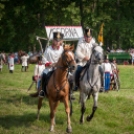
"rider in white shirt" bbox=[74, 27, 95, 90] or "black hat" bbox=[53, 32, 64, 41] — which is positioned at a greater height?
"black hat" bbox=[53, 32, 64, 41]

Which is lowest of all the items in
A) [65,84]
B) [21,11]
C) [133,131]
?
[133,131]

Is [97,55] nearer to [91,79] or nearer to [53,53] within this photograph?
[91,79]

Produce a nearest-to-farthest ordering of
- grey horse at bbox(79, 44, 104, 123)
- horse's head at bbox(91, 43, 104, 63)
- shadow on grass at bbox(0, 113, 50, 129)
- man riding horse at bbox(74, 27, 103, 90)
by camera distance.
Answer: horse's head at bbox(91, 43, 104, 63), shadow on grass at bbox(0, 113, 50, 129), grey horse at bbox(79, 44, 104, 123), man riding horse at bbox(74, 27, 103, 90)

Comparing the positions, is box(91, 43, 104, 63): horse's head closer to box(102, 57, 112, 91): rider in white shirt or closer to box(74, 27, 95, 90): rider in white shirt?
box(74, 27, 95, 90): rider in white shirt

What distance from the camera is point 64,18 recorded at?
2201 inches

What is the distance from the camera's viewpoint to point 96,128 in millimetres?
15992

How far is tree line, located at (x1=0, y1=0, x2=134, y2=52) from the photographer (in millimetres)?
54938

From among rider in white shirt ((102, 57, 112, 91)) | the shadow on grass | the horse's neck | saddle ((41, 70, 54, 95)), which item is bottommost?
the shadow on grass

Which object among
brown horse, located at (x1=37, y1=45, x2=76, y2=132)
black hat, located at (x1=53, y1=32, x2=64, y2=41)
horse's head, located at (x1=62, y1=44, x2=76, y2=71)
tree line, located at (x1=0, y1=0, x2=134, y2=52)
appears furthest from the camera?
tree line, located at (x1=0, y1=0, x2=134, y2=52)

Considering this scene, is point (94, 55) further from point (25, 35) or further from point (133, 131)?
point (25, 35)

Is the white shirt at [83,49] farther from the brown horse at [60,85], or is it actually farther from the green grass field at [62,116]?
the green grass field at [62,116]

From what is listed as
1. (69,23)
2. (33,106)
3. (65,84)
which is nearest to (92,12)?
→ (69,23)

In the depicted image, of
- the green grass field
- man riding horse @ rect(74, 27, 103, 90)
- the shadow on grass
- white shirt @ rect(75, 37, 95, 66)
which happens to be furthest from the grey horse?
the shadow on grass

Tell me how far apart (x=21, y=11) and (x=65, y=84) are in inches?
1592
